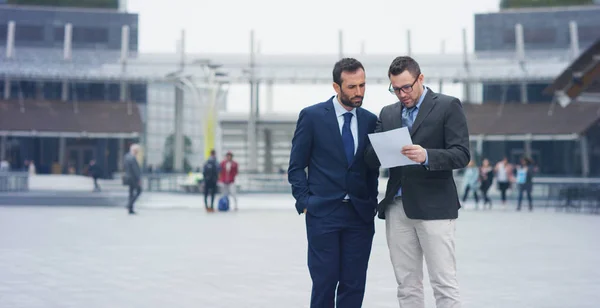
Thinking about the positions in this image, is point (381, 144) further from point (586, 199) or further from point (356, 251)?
point (586, 199)

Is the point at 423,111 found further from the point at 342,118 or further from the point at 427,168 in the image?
the point at 342,118

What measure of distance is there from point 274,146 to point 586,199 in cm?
3293

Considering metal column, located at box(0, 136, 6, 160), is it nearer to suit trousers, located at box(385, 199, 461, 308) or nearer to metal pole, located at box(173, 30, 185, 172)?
metal pole, located at box(173, 30, 185, 172)

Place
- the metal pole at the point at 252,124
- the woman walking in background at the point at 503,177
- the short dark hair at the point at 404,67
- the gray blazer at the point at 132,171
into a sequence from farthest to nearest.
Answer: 1. the metal pole at the point at 252,124
2. the woman walking in background at the point at 503,177
3. the gray blazer at the point at 132,171
4. the short dark hair at the point at 404,67

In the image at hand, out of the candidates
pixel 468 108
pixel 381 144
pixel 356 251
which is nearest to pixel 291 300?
pixel 356 251

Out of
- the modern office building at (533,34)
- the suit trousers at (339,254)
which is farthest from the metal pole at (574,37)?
the suit trousers at (339,254)

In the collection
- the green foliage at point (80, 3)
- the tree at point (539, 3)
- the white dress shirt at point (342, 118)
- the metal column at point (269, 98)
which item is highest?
the tree at point (539, 3)

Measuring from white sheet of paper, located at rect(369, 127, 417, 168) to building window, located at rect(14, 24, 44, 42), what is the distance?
5344 centimetres

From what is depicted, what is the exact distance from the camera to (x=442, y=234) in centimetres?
445

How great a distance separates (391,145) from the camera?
4285 mm

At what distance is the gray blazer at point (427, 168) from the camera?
441cm

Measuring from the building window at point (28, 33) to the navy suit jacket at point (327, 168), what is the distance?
174ft

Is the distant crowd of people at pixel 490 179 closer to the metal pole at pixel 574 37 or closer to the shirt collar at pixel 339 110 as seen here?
the shirt collar at pixel 339 110

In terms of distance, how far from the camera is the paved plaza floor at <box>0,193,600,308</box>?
6750 millimetres
